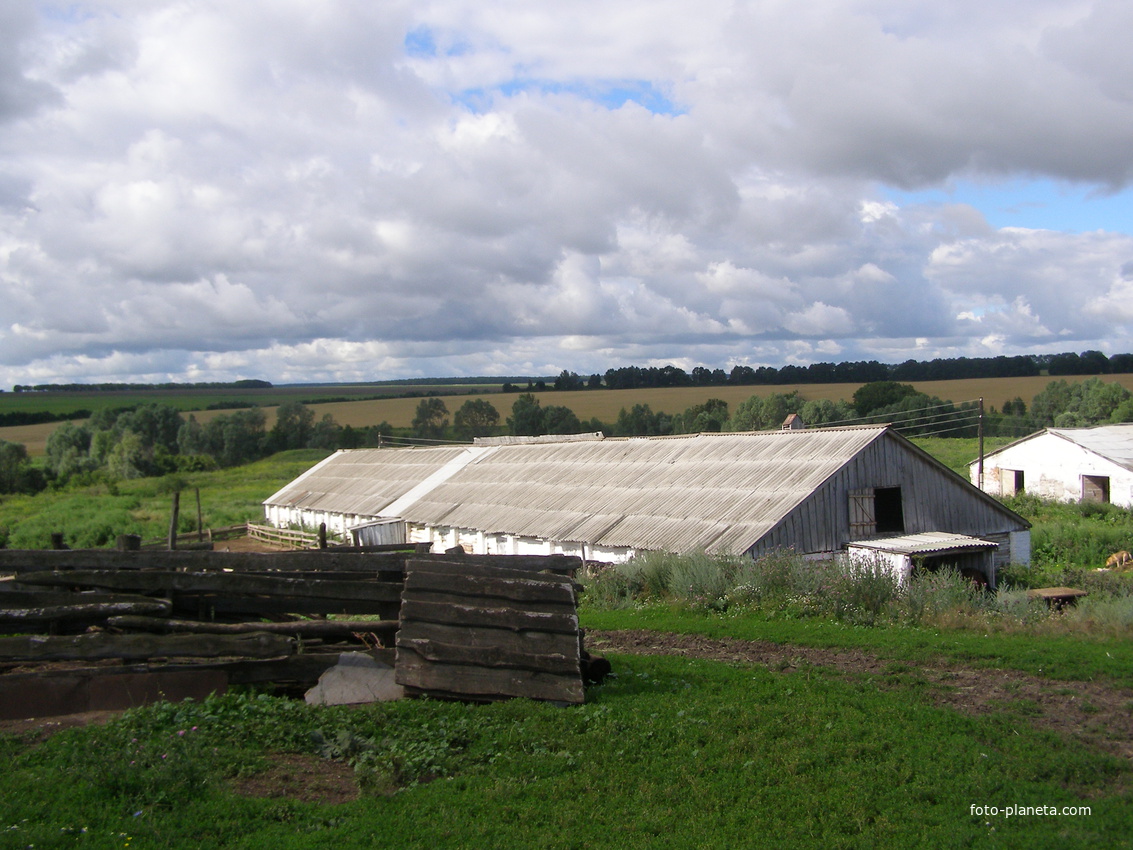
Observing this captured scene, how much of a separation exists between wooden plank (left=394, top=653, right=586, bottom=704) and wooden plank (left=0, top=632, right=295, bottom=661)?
141 centimetres

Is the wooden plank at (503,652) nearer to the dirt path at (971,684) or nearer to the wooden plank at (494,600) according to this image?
the wooden plank at (494,600)

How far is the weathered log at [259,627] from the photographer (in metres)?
8.74

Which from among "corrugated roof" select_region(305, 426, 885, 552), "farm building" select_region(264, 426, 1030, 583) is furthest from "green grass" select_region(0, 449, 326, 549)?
"farm building" select_region(264, 426, 1030, 583)

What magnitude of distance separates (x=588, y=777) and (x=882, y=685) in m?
4.10

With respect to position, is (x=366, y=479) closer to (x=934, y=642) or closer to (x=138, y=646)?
(x=934, y=642)

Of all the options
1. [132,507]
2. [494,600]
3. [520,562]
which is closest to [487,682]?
[494,600]

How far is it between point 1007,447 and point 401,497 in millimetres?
33937

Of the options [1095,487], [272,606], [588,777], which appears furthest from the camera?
[1095,487]

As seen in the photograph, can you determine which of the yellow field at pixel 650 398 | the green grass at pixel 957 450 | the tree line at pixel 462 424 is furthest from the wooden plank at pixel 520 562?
the yellow field at pixel 650 398

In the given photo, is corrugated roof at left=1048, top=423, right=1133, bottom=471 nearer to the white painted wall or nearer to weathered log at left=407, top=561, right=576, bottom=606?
the white painted wall

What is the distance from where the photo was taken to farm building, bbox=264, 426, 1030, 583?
23.3 m

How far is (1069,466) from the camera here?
4388 cm

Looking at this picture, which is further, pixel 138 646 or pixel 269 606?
pixel 269 606

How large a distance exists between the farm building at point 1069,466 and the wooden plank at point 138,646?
4223 cm
